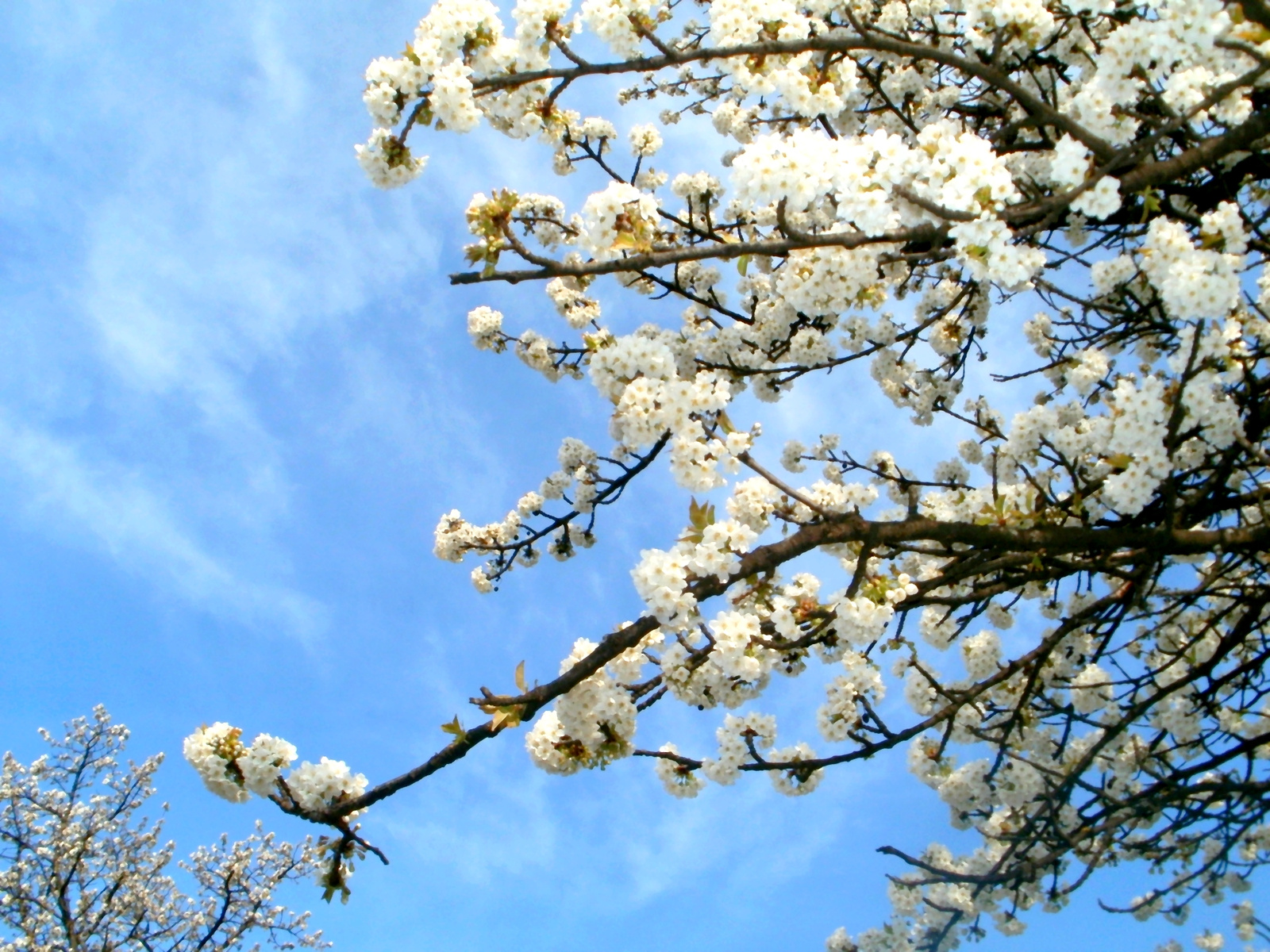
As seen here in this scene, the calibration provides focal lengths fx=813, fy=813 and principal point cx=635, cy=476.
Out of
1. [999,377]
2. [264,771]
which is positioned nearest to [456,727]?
[264,771]

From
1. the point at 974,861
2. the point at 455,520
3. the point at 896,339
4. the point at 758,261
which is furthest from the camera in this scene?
the point at 455,520

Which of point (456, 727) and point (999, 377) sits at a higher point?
point (999, 377)

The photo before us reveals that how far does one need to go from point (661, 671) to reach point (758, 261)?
5105 millimetres

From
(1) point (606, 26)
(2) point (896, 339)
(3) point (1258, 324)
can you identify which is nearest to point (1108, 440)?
(3) point (1258, 324)

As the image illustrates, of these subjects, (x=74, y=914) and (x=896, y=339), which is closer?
(x=896, y=339)

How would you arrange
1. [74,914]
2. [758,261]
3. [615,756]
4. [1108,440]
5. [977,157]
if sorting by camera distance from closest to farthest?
1. [977,157]
2. [615,756]
3. [1108,440]
4. [758,261]
5. [74,914]

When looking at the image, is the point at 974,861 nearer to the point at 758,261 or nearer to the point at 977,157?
the point at 758,261

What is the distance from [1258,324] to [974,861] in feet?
21.8

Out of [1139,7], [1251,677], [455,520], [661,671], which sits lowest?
[1251,677]

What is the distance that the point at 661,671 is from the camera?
4.77m

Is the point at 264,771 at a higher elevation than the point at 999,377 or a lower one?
lower

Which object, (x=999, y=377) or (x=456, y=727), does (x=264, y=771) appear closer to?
(x=456, y=727)

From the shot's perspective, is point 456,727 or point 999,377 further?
point 999,377

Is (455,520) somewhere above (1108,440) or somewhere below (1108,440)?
above
